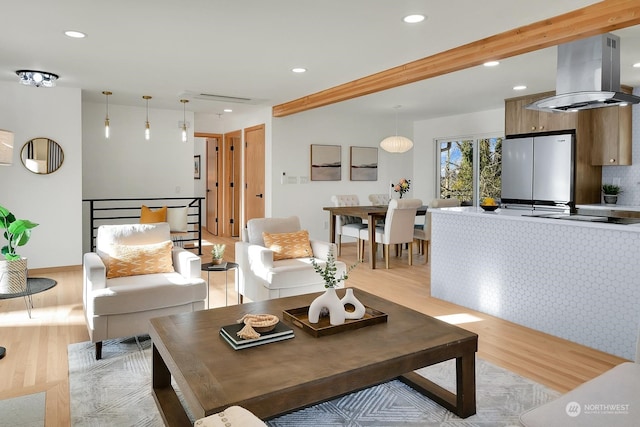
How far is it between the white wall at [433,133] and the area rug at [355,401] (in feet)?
18.2

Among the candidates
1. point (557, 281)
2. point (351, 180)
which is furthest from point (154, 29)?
point (351, 180)

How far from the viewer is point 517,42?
3.42m

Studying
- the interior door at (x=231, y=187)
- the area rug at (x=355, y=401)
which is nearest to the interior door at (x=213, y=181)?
the interior door at (x=231, y=187)

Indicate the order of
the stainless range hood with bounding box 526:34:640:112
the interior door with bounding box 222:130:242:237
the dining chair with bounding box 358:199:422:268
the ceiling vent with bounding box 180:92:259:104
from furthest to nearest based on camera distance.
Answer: the interior door with bounding box 222:130:242:237 → the ceiling vent with bounding box 180:92:259:104 → the dining chair with bounding box 358:199:422:268 → the stainless range hood with bounding box 526:34:640:112

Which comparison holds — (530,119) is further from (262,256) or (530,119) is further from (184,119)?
(184,119)

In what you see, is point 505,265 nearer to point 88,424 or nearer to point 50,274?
point 88,424

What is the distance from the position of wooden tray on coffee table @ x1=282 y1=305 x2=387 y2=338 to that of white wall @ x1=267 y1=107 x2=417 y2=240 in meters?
4.87

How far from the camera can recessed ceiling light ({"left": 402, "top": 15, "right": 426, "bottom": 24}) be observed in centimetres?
315

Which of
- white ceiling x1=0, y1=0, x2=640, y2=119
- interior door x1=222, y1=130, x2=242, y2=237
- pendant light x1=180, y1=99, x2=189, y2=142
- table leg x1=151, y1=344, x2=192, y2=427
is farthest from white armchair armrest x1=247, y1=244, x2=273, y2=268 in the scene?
interior door x1=222, y1=130, x2=242, y2=237

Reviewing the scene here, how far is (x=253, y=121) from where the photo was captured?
7.91 m

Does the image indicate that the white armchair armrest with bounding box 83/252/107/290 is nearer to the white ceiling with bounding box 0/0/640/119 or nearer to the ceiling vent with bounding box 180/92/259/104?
the white ceiling with bounding box 0/0/640/119

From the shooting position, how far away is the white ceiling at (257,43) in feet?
9.93

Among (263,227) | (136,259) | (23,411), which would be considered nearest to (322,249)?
(263,227)

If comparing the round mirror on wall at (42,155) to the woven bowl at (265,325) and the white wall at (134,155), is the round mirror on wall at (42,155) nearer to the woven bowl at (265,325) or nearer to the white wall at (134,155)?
the white wall at (134,155)
